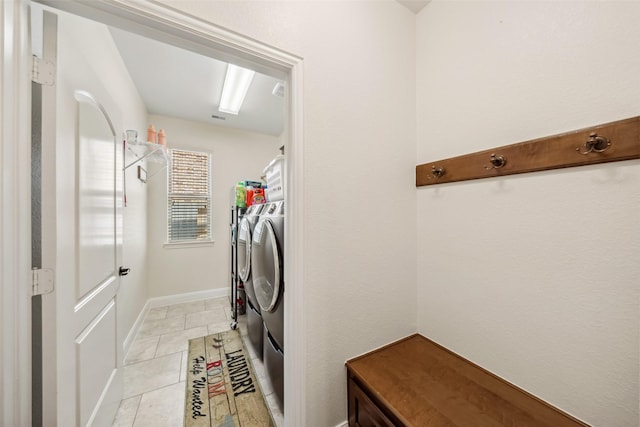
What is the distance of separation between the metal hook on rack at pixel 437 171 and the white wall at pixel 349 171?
0.48ft

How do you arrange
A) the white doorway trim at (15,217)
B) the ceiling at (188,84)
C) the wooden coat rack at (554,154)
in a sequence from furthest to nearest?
the ceiling at (188,84), the wooden coat rack at (554,154), the white doorway trim at (15,217)

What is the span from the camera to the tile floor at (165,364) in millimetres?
1440

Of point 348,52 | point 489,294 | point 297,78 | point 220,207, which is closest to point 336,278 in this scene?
point 489,294

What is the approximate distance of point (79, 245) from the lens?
95 centimetres

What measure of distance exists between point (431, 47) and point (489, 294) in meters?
1.50

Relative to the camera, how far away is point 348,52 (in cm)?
121

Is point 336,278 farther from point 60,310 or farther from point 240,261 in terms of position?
point 240,261

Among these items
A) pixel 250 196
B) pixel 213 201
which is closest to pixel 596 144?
pixel 250 196

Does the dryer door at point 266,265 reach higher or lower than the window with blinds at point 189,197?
lower

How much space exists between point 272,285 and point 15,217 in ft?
3.52

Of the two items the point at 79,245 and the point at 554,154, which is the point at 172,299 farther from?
the point at 554,154

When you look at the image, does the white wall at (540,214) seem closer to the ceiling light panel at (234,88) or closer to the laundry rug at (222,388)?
the laundry rug at (222,388)

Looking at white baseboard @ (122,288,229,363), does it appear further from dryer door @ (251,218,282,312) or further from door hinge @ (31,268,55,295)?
door hinge @ (31,268,55,295)

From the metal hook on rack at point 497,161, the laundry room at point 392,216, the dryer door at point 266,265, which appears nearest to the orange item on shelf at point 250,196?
Result: the dryer door at point 266,265
